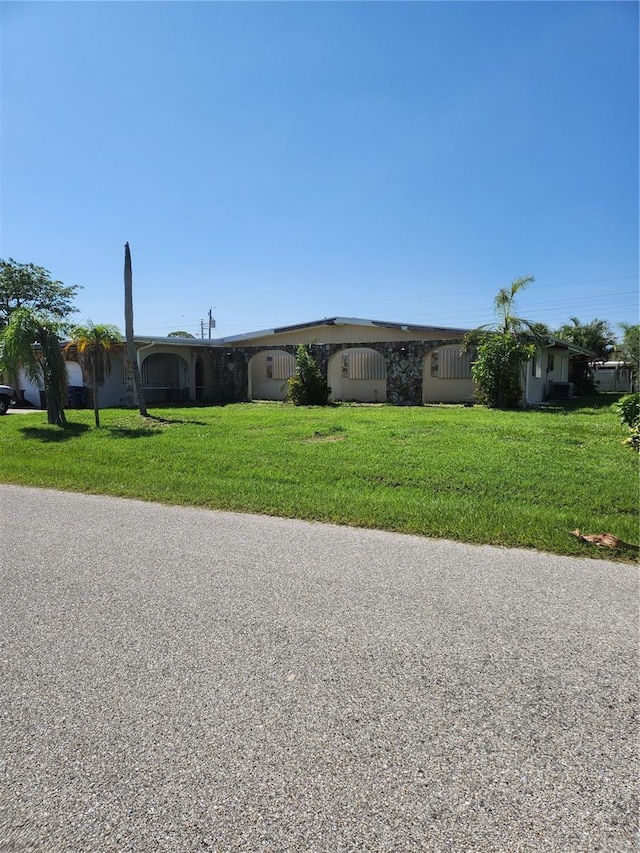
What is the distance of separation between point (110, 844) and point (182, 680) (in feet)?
2.80

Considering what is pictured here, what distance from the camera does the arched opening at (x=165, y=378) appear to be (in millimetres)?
22266

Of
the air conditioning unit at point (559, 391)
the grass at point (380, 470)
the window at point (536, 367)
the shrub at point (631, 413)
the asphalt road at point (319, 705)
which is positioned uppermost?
the window at point (536, 367)

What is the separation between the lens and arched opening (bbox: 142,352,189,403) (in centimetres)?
2227

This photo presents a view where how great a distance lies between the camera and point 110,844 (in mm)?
1639

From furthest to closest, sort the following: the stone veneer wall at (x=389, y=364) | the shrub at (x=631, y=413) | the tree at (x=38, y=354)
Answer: the stone veneer wall at (x=389, y=364) → the tree at (x=38, y=354) → the shrub at (x=631, y=413)

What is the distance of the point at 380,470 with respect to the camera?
7.37m

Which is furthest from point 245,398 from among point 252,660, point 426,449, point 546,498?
point 252,660

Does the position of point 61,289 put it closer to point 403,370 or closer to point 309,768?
point 403,370

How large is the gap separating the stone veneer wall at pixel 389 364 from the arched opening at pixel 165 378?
1699 mm

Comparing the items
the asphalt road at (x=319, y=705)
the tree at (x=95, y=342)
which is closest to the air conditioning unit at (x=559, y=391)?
the tree at (x=95, y=342)

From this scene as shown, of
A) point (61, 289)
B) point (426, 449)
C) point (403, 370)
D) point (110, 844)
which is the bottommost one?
point (110, 844)

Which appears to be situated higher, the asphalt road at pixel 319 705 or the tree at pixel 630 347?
the tree at pixel 630 347

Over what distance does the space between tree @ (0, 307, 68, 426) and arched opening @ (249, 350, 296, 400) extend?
9857 millimetres

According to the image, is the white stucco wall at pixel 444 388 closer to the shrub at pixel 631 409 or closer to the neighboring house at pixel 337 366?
the neighboring house at pixel 337 366
